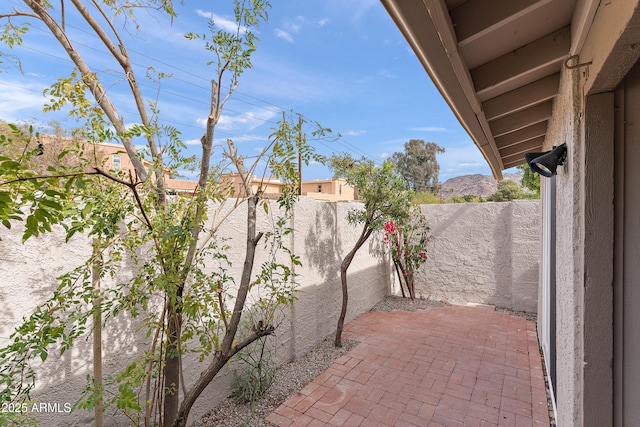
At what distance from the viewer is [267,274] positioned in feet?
11.7

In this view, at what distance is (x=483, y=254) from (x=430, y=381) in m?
5.15

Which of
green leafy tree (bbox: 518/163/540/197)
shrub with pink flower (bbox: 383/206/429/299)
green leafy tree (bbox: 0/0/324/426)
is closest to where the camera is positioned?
green leafy tree (bbox: 0/0/324/426)

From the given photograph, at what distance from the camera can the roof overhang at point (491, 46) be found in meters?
1.57

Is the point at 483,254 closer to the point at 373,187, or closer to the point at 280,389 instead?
the point at 373,187

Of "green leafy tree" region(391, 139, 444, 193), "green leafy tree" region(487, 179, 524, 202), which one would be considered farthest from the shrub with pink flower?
"green leafy tree" region(391, 139, 444, 193)

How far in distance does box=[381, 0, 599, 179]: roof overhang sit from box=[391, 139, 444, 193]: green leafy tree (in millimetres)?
41322

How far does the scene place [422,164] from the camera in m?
43.5

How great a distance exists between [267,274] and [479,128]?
287 cm

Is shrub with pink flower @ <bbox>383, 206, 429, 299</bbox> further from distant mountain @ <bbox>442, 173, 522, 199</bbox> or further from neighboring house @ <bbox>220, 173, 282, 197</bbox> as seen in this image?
distant mountain @ <bbox>442, 173, 522, 199</bbox>

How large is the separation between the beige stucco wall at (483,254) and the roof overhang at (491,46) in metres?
5.50

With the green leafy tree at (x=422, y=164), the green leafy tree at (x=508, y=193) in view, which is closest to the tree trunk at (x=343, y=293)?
the green leafy tree at (x=508, y=193)

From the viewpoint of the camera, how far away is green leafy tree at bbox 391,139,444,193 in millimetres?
43094

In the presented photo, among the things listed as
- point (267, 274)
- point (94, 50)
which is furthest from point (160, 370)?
point (94, 50)

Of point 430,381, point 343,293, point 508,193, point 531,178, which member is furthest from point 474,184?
point 430,381
